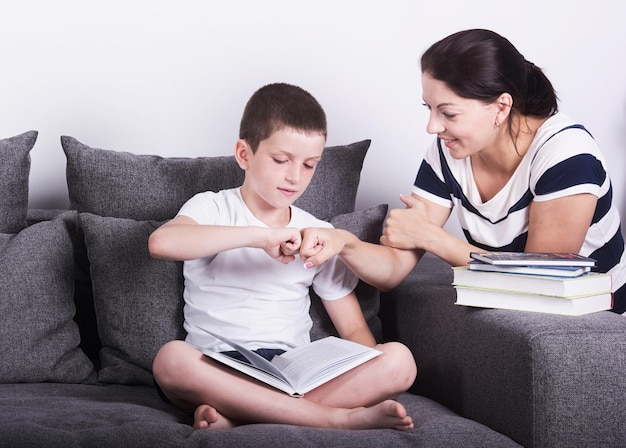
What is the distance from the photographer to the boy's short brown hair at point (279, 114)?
196 centimetres

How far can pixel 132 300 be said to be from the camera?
207 centimetres

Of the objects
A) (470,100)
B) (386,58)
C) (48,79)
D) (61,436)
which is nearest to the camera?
(61,436)

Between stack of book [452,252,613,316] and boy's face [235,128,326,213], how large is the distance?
0.42m

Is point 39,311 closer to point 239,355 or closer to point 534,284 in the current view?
point 239,355

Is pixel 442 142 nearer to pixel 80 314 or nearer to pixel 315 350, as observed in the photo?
pixel 315 350

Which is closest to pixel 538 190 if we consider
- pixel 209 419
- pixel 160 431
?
pixel 209 419

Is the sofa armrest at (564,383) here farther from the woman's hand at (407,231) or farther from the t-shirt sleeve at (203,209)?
the t-shirt sleeve at (203,209)

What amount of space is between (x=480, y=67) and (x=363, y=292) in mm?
647

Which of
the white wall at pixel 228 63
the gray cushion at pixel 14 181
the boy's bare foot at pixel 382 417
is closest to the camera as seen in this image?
the boy's bare foot at pixel 382 417

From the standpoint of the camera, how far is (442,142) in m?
2.32

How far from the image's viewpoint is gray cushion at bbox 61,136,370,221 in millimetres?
2234

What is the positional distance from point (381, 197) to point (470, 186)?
70 centimetres

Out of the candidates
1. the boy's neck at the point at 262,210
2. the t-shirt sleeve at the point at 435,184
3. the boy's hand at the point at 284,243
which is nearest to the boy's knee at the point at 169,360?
the boy's hand at the point at 284,243

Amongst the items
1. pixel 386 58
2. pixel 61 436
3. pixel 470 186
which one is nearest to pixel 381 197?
pixel 386 58
